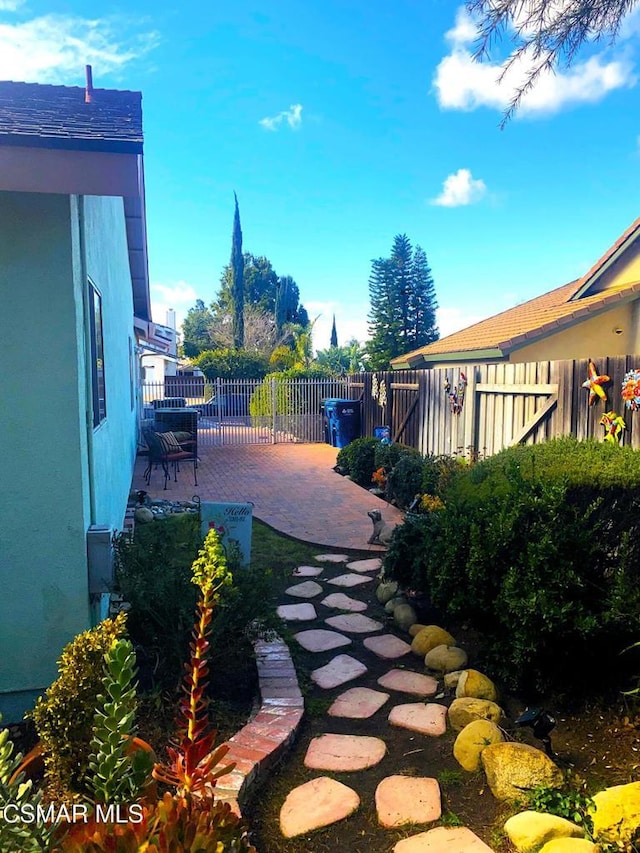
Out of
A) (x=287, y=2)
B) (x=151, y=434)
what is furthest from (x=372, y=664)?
(x=151, y=434)

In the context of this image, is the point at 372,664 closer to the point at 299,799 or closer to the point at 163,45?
the point at 299,799

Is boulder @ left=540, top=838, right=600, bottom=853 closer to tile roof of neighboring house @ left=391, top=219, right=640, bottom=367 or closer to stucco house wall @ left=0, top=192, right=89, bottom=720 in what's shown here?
stucco house wall @ left=0, top=192, right=89, bottom=720

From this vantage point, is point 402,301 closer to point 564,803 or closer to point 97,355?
point 97,355

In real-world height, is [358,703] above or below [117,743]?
below

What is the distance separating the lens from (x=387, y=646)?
4020 mm

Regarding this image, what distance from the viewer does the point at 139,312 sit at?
16.0 metres

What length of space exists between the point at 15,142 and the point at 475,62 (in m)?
3.14

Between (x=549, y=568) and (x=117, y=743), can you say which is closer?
(x=117, y=743)

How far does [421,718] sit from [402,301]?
37.3 m

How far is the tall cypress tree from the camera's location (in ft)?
146

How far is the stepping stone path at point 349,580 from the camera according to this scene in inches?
211

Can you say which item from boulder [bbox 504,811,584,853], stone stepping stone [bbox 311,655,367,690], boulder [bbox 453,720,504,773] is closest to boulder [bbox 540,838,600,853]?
boulder [bbox 504,811,584,853]

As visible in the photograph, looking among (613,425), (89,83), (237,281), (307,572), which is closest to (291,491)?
(307,572)

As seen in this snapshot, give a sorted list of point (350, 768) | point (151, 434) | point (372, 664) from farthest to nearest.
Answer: point (151, 434), point (372, 664), point (350, 768)
